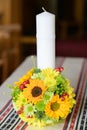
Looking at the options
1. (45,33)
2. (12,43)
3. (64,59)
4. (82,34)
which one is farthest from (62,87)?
(82,34)

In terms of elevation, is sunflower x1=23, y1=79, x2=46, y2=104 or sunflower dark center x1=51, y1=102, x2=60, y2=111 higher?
sunflower x1=23, y1=79, x2=46, y2=104

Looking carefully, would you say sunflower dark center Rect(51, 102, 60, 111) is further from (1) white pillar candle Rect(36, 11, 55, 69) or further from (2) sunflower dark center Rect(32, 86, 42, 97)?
(1) white pillar candle Rect(36, 11, 55, 69)

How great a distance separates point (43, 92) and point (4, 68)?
162cm

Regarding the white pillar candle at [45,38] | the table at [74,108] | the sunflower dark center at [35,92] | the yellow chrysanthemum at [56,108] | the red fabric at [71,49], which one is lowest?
the red fabric at [71,49]

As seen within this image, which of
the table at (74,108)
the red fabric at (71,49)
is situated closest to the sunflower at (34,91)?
the table at (74,108)

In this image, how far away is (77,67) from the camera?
185cm

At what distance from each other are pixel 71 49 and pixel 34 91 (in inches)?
113

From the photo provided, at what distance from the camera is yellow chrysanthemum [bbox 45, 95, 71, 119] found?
100 cm

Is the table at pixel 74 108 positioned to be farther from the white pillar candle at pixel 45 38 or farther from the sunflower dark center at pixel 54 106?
the white pillar candle at pixel 45 38

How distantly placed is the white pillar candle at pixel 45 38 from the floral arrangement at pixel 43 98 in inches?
2.3

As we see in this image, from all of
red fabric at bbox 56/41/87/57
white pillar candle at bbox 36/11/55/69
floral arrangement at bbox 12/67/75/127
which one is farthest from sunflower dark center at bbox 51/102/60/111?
red fabric at bbox 56/41/87/57

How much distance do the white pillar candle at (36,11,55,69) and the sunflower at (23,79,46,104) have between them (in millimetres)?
116

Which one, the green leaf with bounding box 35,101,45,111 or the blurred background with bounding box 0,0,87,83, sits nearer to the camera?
the green leaf with bounding box 35,101,45,111

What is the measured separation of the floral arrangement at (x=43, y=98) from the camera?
1.00 meters
